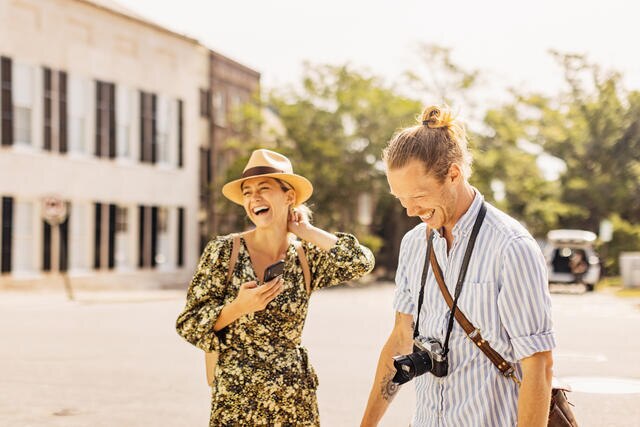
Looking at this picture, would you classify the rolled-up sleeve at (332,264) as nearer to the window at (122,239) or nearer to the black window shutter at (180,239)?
the window at (122,239)

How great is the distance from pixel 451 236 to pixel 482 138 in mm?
44838

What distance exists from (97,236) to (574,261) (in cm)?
1539

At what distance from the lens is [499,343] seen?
3.00 meters

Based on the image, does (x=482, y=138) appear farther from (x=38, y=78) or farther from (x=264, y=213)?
(x=264, y=213)

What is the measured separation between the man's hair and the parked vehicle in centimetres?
3032

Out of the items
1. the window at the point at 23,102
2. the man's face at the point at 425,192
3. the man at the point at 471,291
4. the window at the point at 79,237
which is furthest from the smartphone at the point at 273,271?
the window at the point at 79,237

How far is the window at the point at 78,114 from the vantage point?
1228 inches

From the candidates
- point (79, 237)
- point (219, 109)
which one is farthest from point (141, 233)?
point (219, 109)

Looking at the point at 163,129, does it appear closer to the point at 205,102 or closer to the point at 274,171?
the point at 205,102

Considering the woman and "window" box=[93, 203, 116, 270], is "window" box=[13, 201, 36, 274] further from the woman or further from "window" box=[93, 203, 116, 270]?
the woman

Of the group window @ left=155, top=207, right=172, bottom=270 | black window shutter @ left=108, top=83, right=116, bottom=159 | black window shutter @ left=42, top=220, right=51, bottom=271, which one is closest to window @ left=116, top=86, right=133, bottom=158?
black window shutter @ left=108, top=83, right=116, bottom=159

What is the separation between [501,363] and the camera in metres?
3.01

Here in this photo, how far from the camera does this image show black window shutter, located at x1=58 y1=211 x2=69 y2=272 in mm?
30609

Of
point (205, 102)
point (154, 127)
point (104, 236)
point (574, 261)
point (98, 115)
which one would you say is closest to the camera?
point (98, 115)
